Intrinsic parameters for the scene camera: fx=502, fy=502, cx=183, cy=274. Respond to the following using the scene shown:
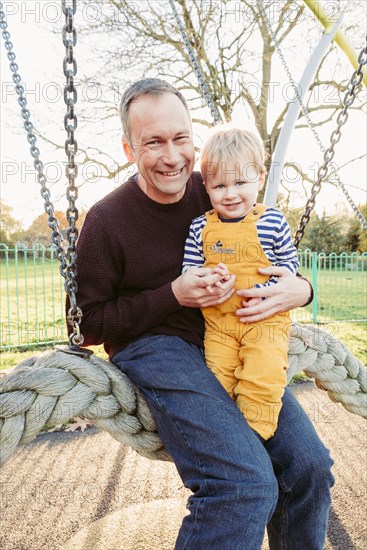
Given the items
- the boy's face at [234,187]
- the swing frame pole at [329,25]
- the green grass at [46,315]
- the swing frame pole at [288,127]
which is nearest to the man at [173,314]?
the boy's face at [234,187]

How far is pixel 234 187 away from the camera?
1.52 metres

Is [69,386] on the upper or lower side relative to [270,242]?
lower

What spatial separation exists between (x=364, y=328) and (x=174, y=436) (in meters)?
7.88

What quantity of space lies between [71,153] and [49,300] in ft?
31.2

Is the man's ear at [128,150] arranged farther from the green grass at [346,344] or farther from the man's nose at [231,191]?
the green grass at [346,344]

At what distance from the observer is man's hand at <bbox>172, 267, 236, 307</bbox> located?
1438 millimetres

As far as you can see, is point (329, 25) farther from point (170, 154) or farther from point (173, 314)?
point (173, 314)

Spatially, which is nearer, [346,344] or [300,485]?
[300,485]

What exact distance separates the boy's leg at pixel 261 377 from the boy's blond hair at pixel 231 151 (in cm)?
49

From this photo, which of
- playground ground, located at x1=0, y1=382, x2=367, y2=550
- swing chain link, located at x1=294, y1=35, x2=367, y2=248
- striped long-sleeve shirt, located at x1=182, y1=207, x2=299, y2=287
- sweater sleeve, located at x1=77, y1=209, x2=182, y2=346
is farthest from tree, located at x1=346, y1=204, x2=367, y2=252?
sweater sleeve, located at x1=77, y1=209, x2=182, y2=346

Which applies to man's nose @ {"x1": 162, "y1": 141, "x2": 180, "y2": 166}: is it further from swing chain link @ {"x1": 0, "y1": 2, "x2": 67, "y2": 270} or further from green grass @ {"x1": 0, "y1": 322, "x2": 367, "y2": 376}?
green grass @ {"x1": 0, "y1": 322, "x2": 367, "y2": 376}

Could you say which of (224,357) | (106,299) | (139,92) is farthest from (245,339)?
(139,92)

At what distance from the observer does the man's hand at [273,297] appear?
4.81 feet

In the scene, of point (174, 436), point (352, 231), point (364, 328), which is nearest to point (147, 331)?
point (174, 436)
